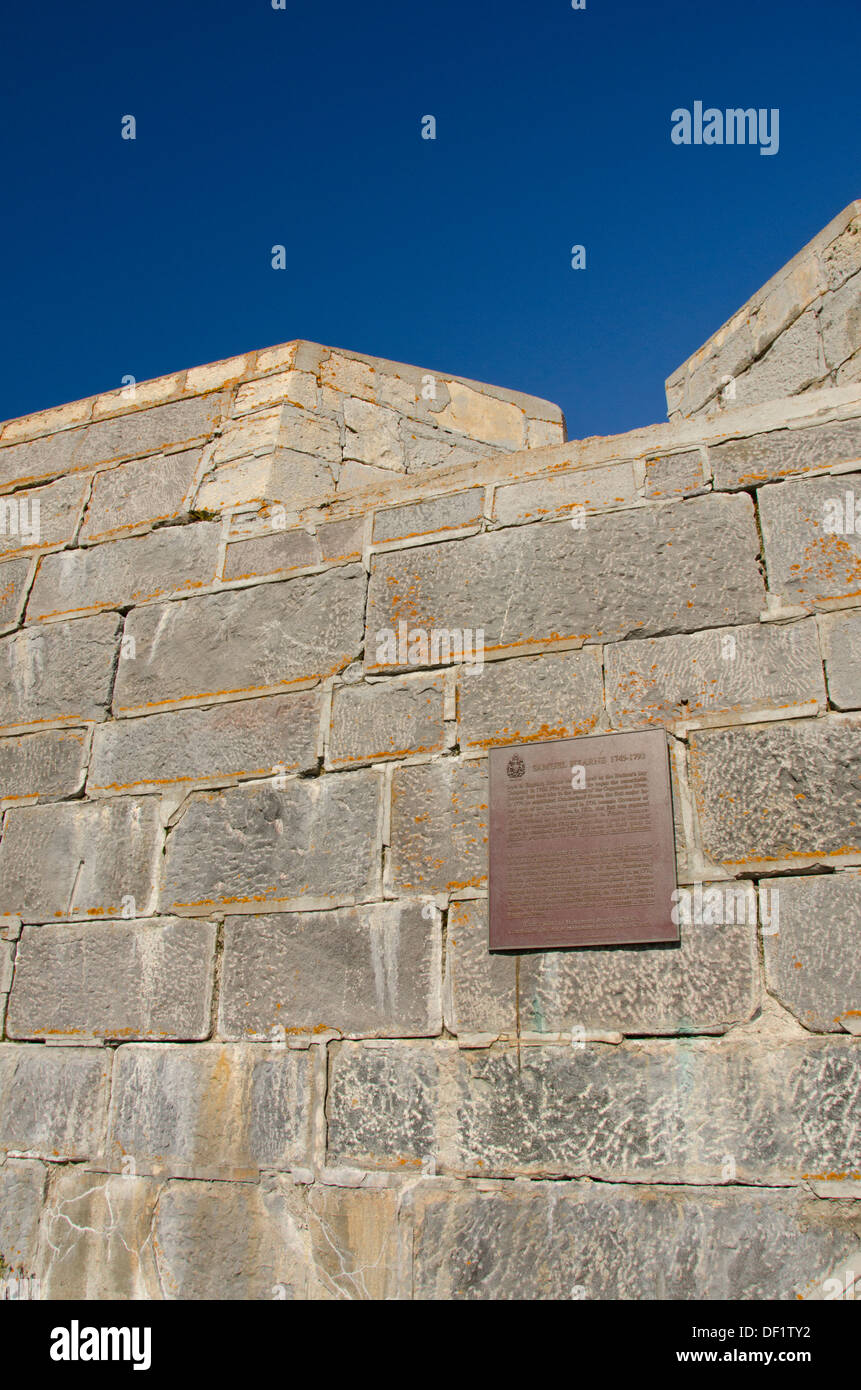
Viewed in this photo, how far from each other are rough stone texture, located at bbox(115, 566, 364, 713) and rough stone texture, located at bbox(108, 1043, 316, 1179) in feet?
4.12

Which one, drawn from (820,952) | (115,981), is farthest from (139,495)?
(820,952)

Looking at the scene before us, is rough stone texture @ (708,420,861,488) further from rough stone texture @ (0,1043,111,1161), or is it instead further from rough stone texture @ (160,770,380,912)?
rough stone texture @ (0,1043,111,1161)

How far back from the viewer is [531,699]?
11.0 feet

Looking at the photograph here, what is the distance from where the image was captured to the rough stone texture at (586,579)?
10.7ft

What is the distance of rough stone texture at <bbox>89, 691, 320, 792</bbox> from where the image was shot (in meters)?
3.66

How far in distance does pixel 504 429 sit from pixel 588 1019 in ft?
9.11

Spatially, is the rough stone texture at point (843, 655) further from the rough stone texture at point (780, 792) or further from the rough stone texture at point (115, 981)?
the rough stone texture at point (115, 981)

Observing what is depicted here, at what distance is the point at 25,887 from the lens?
3889mm

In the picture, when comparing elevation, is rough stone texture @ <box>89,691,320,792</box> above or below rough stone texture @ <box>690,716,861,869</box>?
above

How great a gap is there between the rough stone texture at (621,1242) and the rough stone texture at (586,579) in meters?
1.60

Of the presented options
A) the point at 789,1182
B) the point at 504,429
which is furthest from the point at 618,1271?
the point at 504,429

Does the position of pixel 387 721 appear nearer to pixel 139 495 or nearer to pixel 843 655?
pixel 843 655

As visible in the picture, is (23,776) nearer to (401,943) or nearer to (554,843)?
(401,943)

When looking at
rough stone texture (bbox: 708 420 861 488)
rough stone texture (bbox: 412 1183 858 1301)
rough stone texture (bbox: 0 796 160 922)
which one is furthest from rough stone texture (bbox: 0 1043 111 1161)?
rough stone texture (bbox: 708 420 861 488)
